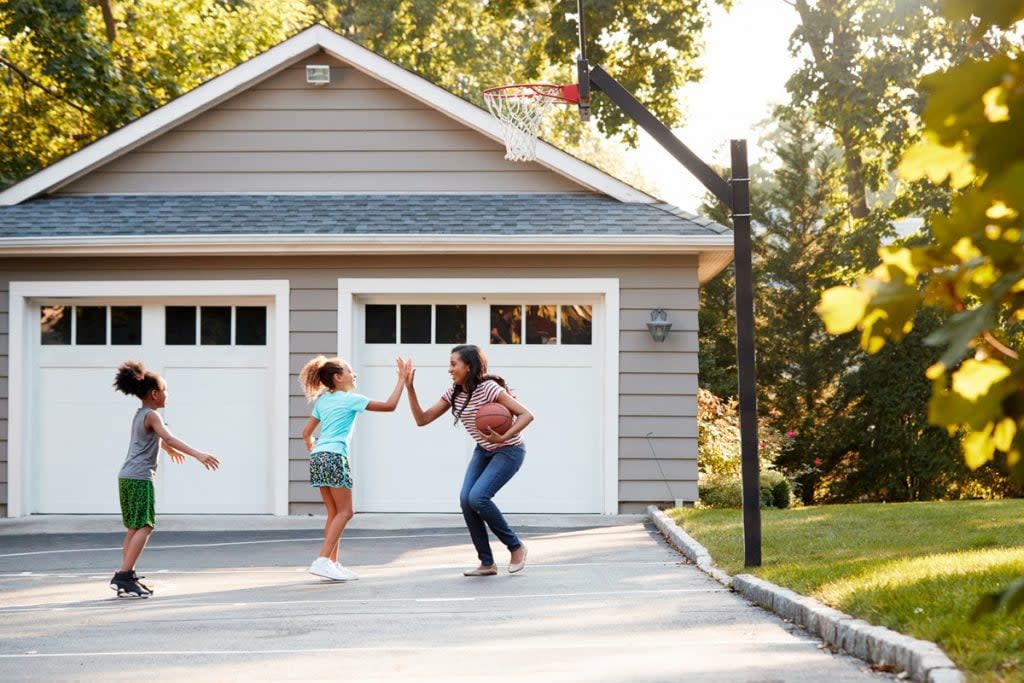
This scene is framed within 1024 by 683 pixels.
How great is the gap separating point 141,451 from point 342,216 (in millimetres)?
6285

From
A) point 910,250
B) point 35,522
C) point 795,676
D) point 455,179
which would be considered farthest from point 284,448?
point 910,250

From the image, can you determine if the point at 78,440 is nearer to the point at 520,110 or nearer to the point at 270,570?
the point at 270,570

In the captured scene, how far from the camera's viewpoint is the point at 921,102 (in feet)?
68.6

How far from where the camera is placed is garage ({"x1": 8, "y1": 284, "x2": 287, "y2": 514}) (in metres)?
15.1

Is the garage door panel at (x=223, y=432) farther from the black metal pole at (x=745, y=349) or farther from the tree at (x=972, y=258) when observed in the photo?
the tree at (x=972, y=258)

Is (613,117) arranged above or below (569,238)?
above

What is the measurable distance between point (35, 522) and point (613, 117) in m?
13.9

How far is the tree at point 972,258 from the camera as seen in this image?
1537mm

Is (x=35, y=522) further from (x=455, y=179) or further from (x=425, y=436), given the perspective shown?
(x=455, y=179)

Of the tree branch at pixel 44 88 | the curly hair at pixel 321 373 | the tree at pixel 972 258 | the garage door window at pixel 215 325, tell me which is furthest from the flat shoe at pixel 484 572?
the tree branch at pixel 44 88

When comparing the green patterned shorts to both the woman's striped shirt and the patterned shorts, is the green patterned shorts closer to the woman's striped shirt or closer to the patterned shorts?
the patterned shorts

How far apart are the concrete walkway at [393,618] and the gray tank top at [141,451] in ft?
2.91

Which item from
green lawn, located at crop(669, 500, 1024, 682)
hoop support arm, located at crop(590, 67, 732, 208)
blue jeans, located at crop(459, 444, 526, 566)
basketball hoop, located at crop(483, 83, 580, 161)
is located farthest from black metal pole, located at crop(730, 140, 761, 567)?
basketball hoop, located at crop(483, 83, 580, 161)

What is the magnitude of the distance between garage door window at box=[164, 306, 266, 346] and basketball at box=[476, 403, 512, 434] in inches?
234
